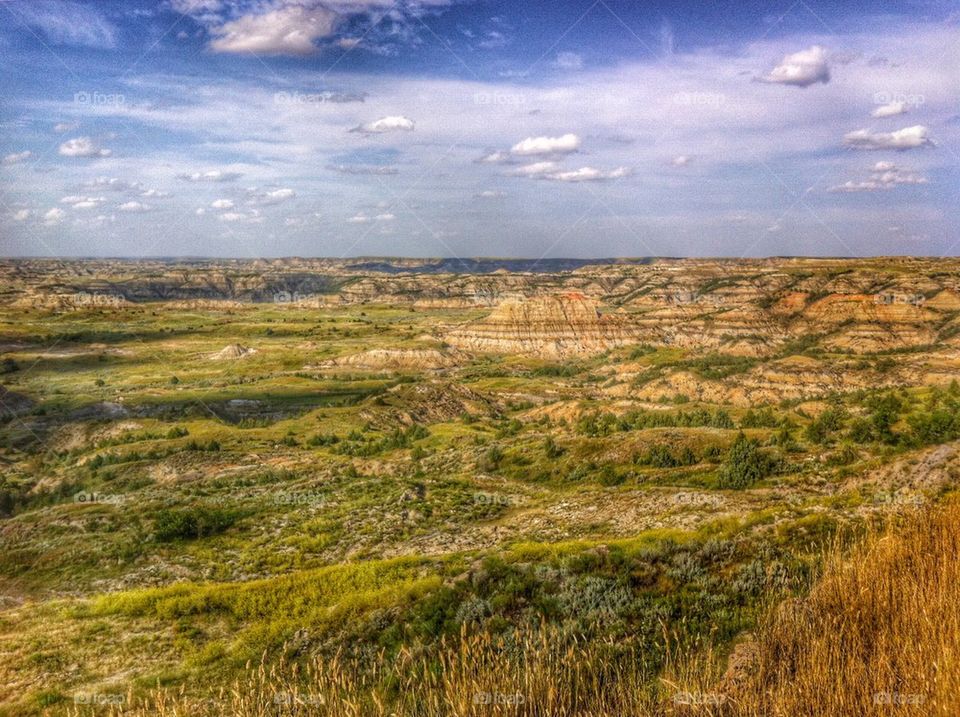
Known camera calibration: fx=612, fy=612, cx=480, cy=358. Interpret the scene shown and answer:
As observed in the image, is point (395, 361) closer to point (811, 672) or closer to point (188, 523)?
point (188, 523)

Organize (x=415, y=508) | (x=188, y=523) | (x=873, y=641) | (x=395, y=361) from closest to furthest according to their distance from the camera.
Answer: (x=873, y=641) → (x=188, y=523) → (x=415, y=508) → (x=395, y=361)

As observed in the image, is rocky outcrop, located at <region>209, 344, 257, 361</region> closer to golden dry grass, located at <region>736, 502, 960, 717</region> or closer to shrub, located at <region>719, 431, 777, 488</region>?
shrub, located at <region>719, 431, 777, 488</region>

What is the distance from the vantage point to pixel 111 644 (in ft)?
37.6

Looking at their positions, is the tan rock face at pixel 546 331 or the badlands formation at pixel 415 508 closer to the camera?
the badlands formation at pixel 415 508

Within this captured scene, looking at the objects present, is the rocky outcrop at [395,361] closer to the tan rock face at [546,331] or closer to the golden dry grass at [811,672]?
the tan rock face at [546,331]

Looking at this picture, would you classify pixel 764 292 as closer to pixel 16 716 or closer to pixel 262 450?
pixel 262 450

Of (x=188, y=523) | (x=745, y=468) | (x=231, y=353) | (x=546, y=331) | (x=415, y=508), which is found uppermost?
(x=745, y=468)

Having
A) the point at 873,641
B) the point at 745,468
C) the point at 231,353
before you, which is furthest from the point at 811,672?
the point at 231,353

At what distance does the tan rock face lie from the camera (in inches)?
4003

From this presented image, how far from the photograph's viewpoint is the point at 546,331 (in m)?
104

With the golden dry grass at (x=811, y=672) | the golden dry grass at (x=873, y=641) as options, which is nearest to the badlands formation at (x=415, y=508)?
the golden dry grass at (x=811, y=672)

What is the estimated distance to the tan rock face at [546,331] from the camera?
334 feet

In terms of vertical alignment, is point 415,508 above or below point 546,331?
below

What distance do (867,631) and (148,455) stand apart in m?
38.2
